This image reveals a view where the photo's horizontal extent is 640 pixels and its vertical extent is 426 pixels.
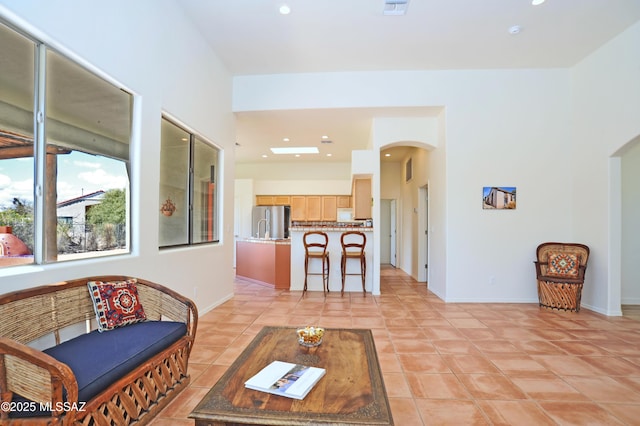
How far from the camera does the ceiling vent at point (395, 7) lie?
3.34m

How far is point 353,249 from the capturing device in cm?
569

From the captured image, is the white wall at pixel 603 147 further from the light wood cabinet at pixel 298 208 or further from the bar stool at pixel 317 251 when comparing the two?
the light wood cabinet at pixel 298 208

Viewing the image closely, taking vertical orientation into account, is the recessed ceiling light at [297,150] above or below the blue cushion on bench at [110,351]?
above

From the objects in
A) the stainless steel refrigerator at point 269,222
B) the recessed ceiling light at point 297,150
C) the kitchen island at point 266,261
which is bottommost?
the kitchen island at point 266,261

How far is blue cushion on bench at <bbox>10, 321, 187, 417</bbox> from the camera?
1.50m

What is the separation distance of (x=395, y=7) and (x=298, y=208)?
614 centimetres

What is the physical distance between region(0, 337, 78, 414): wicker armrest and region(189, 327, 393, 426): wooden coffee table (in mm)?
571

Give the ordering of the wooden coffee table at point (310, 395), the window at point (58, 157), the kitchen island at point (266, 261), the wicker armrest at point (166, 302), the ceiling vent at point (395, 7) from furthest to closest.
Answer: the kitchen island at point (266, 261) < the ceiling vent at point (395, 7) < the wicker armrest at point (166, 302) < the window at point (58, 157) < the wooden coffee table at point (310, 395)

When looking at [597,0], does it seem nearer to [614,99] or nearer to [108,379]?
[614,99]

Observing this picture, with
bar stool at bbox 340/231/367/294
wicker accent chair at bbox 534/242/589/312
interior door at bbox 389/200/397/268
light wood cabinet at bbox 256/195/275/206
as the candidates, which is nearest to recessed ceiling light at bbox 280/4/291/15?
bar stool at bbox 340/231/367/294

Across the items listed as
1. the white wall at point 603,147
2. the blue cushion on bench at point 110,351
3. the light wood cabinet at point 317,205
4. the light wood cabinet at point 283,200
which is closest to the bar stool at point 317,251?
the blue cushion on bench at point 110,351

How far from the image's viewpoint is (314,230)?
5.57 metres

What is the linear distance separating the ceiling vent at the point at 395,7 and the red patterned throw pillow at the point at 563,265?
3.81m

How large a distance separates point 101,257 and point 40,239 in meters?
0.49
